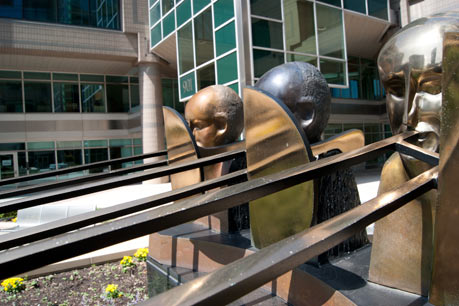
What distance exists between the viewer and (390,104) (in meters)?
2.26

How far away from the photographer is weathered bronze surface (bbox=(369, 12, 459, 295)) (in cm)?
199

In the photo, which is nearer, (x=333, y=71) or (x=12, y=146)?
(x=333, y=71)

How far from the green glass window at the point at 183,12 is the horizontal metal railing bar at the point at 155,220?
12301 millimetres

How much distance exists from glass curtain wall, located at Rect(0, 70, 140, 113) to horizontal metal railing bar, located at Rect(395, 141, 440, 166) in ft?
60.4

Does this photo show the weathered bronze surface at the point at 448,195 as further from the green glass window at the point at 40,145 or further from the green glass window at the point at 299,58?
the green glass window at the point at 40,145

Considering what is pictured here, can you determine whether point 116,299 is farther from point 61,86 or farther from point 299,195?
point 61,86

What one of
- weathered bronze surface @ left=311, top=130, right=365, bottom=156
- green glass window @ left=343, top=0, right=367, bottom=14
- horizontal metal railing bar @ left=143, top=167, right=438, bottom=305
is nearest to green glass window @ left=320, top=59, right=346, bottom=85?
green glass window @ left=343, top=0, right=367, bottom=14

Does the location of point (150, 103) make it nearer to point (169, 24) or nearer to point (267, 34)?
point (169, 24)

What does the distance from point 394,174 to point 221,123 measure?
2.26 metres

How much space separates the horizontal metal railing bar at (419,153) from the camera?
1.85 m

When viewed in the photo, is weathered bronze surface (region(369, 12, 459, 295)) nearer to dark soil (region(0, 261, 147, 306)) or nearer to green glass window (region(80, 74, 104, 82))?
dark soil (region(0, 261, 147, 306))

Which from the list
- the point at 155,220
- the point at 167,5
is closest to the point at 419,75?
the point at 155,220

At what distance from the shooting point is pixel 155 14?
16094 millimetres

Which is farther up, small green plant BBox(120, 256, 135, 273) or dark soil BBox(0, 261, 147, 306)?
small green plant BBox(120, 256, 135, 273)
